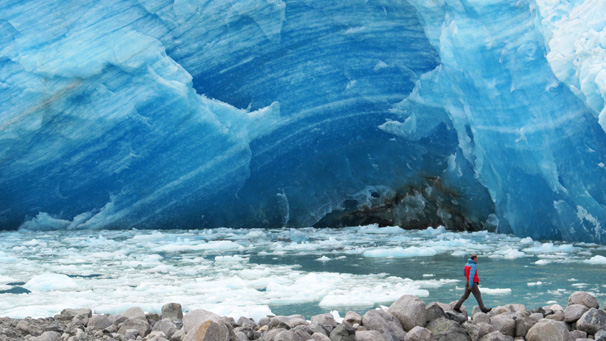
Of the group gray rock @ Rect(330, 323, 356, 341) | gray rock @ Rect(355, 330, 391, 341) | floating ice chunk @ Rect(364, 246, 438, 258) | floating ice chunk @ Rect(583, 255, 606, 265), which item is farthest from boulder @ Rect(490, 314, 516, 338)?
floating ice chunk @ Rect(364, 246, 438, 258)

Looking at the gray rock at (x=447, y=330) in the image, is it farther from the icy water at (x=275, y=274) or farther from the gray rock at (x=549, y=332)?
the icy water at (x=275, y=274)

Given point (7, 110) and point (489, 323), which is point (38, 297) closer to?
point (489, 323)

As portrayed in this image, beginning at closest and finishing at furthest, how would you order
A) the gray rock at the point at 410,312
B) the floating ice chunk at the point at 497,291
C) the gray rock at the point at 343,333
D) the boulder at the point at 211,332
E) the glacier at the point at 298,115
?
the boulder at the point at 211,332 → the gray rock at the point at 343,333 → the gray rock at the point at 410,312 → the floating ice chunk at the point at 497,291 → the glacier at the point at 298,115

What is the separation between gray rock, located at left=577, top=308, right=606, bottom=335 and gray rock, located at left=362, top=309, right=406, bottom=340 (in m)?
0.81

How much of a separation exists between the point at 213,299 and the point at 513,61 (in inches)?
200

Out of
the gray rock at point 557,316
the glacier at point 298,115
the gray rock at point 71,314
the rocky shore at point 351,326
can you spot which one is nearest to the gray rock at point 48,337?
the rocky shore at point 351,326

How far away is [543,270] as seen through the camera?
493 centimetres

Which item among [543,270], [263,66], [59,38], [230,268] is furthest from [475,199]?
[59,38]

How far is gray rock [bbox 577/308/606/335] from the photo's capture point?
2.79m

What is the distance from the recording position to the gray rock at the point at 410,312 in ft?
9.35

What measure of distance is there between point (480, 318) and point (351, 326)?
0.68 metres

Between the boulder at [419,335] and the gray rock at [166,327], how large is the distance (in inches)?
41.5

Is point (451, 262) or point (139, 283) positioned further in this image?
point (451, 262)

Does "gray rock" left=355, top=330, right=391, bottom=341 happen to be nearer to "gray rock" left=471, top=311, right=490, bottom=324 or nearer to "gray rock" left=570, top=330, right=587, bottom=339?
"gray rock" left=471, top=311, right=490, bottom=324
